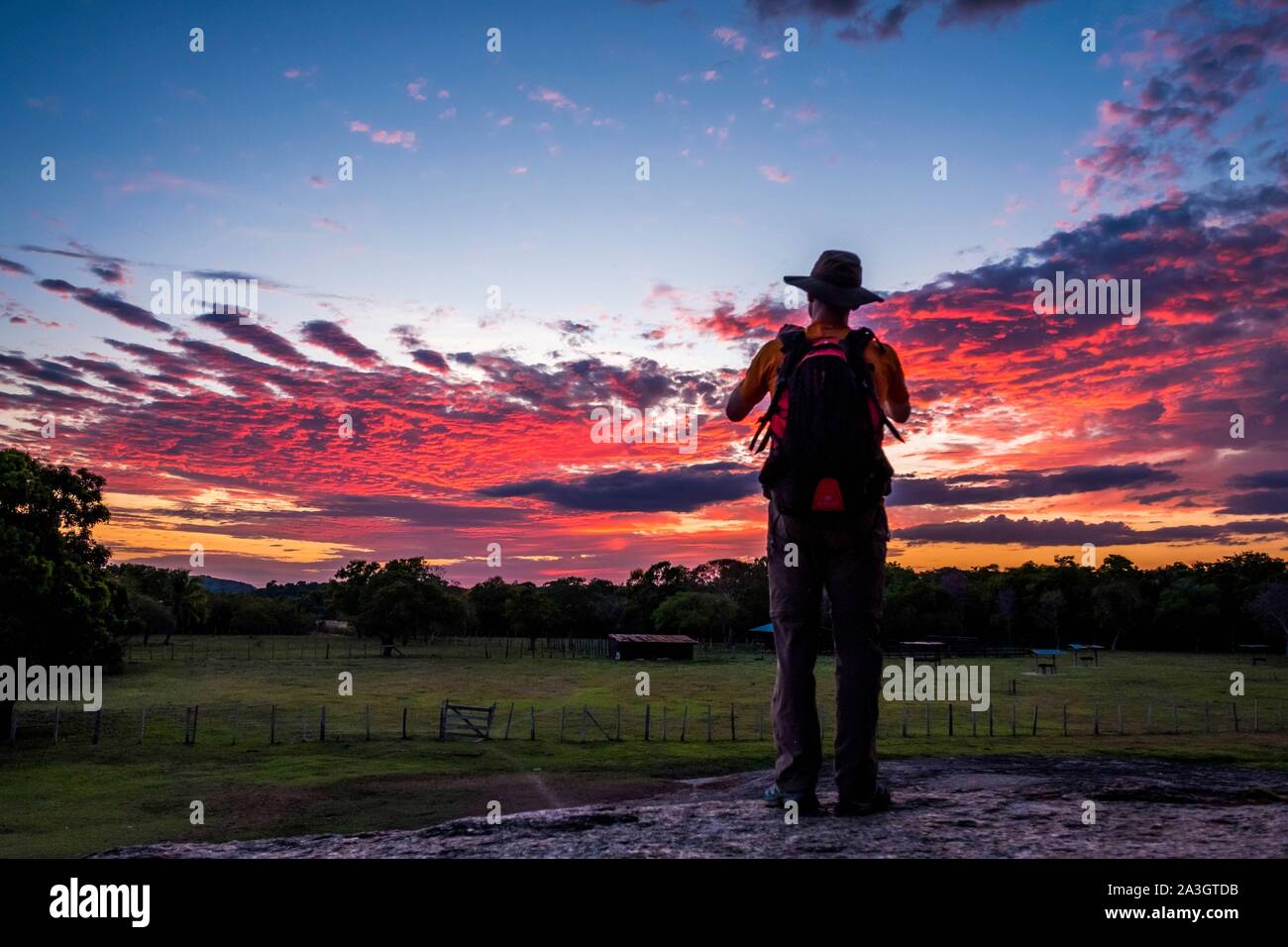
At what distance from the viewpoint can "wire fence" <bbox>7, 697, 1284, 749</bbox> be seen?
34.3 m

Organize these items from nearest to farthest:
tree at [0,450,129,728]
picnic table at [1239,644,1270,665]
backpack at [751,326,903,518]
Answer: backpack at [751,326,903,518]
tree at [0,450,129,728]
picnic table at [1239,644,1270,665]

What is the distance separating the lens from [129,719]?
127ft

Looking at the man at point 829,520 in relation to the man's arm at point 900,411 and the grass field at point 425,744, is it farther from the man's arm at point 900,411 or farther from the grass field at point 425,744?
the grass field at point 425,744

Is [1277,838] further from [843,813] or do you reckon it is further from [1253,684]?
[1253,684]

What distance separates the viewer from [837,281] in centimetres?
641

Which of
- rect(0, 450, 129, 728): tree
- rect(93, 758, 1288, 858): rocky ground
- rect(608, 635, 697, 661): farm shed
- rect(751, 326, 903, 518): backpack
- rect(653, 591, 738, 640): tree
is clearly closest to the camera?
rect(93, 758, 1288, 858): rocky ground

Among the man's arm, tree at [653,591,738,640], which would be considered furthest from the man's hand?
tree at [653,591,738,640]

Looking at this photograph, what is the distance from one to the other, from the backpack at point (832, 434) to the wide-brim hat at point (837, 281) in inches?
19.3

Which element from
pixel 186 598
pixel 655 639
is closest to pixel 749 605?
pixel 655 639

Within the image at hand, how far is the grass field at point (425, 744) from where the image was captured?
64.1ft

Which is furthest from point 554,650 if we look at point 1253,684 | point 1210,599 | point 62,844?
point 62,844

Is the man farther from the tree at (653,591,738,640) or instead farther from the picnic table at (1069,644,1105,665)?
the tree at (653,591,738,640)

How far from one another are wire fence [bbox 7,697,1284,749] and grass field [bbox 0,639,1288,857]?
22cm

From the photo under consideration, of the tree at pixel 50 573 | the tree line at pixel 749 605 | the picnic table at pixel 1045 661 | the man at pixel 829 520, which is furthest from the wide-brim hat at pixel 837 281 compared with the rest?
the tree line at pixel 749 605
